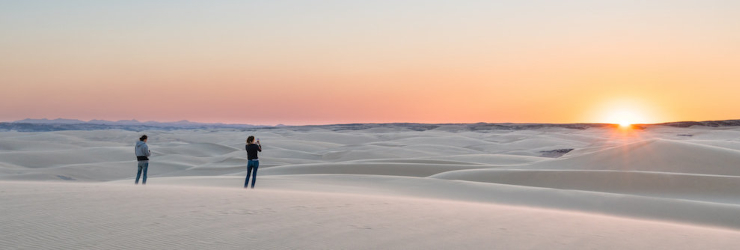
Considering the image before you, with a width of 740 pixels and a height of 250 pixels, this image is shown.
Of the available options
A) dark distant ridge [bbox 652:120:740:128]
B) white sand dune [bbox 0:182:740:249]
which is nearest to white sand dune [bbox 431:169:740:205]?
white sand dune [bbox 0:182:740:249]

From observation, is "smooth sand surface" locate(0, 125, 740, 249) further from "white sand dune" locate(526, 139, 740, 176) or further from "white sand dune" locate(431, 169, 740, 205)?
"white sand dune" locate(526, 139, 740, 176)

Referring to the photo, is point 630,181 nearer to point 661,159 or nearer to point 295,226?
point 661,159

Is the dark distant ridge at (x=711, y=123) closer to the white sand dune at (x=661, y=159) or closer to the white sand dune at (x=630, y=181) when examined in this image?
the white sand dune at (x=661, y=159)

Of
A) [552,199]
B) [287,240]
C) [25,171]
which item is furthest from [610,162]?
[25,171]

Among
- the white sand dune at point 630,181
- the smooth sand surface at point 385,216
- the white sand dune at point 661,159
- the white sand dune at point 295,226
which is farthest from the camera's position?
the white sand dune at point 661,159

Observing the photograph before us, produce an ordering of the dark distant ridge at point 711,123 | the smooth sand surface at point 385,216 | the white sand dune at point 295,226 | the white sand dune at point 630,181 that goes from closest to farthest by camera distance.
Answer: the white sand dune at point 295,226
the smooth sand surface at point 385,216
the white sand dune at point 630,181
the dark distant ridge at point 711,123

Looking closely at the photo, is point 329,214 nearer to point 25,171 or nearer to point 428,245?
point 428,245

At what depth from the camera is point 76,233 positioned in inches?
194

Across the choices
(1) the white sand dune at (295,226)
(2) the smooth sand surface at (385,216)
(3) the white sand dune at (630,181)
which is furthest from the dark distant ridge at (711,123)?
(1) the white sand dune at (295,226)

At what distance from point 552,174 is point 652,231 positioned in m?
9.04

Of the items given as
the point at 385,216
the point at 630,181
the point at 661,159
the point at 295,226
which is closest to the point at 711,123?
the point at 661,159

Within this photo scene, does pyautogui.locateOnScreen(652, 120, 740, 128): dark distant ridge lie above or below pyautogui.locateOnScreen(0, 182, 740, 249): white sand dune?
above

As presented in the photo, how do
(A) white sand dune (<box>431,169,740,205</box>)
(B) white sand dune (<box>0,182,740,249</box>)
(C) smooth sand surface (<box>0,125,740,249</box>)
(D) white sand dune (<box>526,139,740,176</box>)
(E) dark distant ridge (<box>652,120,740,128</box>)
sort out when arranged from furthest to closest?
1. (E) dark distant ridge (<box>652,120,740,128</box>)
2. (D) white sand dune (<box>526,139,740,176</box>)
3. (A) white sand dune (<box>431,169,740,205</box>)
4. (C) smooth sand surface (<box>0,125,740,249</box>)
5. (B) white sand dune (<box>0,182,740,249</box>)

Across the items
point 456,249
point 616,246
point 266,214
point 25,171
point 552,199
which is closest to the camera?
point 456,249
